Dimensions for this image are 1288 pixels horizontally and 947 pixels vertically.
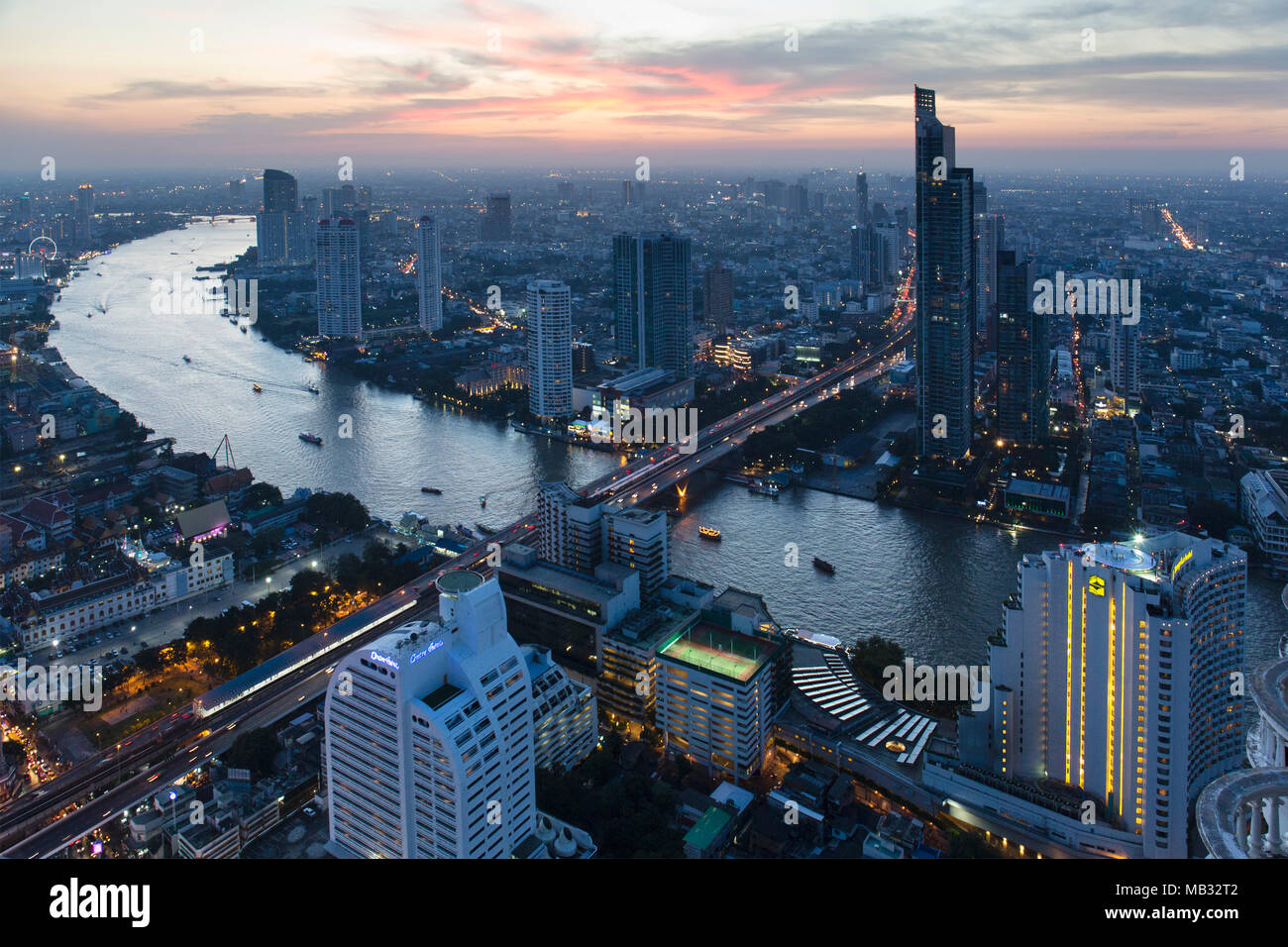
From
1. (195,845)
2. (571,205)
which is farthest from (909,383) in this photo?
(571,205)

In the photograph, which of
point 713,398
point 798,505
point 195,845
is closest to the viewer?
point 195,845

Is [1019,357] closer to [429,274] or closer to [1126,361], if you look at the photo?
[1126,361]

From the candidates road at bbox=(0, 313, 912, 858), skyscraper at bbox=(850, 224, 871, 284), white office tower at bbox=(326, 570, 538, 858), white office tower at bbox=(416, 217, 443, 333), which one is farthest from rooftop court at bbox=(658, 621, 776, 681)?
skyscraper at bbox=(850, 224, 871, 284)

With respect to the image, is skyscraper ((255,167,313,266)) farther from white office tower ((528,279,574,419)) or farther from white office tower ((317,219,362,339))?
white office tower ((528,279,574,419))


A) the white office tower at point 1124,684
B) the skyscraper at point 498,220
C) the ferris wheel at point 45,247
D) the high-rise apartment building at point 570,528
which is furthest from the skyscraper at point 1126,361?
the ferris wheel at point 45,247

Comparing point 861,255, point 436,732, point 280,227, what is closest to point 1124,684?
point 436,732

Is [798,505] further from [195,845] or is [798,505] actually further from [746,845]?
[195,845]

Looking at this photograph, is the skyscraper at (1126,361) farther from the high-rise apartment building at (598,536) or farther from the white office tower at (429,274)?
the white office tower at (429,274)
